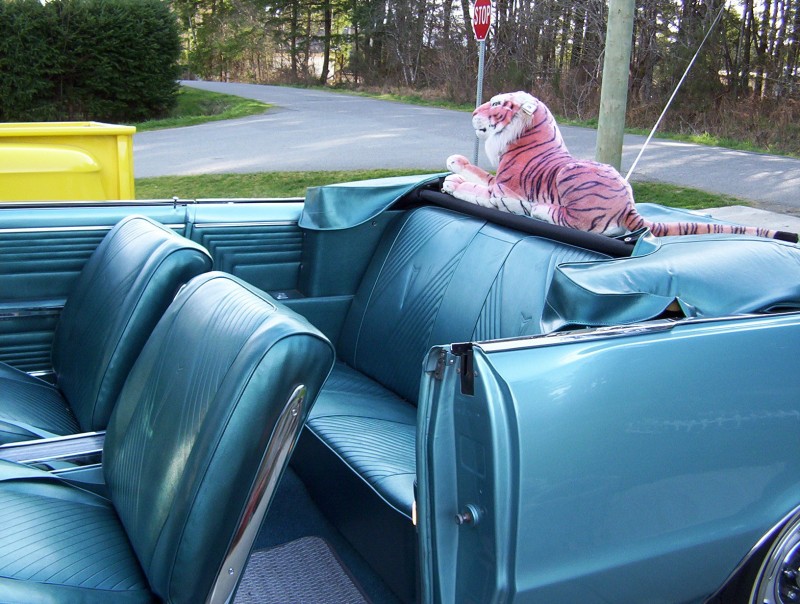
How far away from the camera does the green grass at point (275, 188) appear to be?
25.6 feet

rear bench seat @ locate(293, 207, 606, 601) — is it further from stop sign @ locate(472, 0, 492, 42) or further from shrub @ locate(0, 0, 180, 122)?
shrub @ locate(0, 0, 180, 122)

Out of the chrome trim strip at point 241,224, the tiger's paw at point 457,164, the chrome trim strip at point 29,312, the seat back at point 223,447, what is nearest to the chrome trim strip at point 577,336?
the seat back at point 223,447

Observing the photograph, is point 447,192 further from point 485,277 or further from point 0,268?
point 0,268

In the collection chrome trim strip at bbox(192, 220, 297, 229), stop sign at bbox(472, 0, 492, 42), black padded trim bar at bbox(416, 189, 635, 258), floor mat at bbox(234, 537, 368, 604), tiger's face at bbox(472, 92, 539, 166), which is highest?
stop sign at bbox(472, 0, 492, 42)

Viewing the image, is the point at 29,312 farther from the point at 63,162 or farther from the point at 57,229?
the point at 63,162

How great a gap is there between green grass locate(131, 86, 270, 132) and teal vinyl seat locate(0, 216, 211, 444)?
13.0m

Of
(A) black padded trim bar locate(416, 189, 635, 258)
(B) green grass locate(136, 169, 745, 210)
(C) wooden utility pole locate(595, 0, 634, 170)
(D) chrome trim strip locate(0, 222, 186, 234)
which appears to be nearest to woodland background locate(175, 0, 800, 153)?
(B) green grass locate(136, 169, 745, 210)

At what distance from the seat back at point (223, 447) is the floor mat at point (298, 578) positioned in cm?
66

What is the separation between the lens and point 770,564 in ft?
6.08

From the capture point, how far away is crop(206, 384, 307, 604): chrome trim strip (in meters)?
1.53

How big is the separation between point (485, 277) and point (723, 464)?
43.6 inches

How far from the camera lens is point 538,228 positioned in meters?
2.59

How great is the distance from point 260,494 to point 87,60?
1830 cm

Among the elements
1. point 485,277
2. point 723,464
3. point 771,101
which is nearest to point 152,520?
point 723,464
